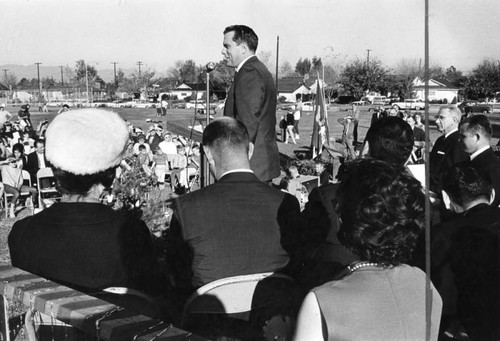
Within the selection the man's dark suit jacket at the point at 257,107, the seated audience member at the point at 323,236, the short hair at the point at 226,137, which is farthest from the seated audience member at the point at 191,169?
the seated audience member at the point at 323,236

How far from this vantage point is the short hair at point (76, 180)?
2336mm

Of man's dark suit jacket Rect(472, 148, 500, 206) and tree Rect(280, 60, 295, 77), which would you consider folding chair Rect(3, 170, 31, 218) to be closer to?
man's dark suit jacket Rect(472, 148, 500, 206)

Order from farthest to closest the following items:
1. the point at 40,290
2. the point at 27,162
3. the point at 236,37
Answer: the point at 27,162
the point at 236,37
the point at 40,290

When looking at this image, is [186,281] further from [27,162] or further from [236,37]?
[27,162]

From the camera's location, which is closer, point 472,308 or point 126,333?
point 126,333

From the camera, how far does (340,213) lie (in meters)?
1.92

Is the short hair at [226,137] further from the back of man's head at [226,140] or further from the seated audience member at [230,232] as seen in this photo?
the seated audience member at [230,232]

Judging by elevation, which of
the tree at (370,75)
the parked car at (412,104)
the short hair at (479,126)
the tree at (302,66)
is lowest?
the short hair at (479,126)

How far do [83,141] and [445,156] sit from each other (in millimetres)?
4527

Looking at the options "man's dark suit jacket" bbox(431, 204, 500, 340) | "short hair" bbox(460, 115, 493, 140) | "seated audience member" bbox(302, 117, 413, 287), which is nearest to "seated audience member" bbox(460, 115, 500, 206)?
"short hair" bbox(460, 115, 493, 140)

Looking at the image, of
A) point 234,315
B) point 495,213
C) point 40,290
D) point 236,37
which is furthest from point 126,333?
point 236,37

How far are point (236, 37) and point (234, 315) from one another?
278cm

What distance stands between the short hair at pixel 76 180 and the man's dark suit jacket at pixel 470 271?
1787 mm

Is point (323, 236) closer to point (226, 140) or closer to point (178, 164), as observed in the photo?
point (226, 140)
